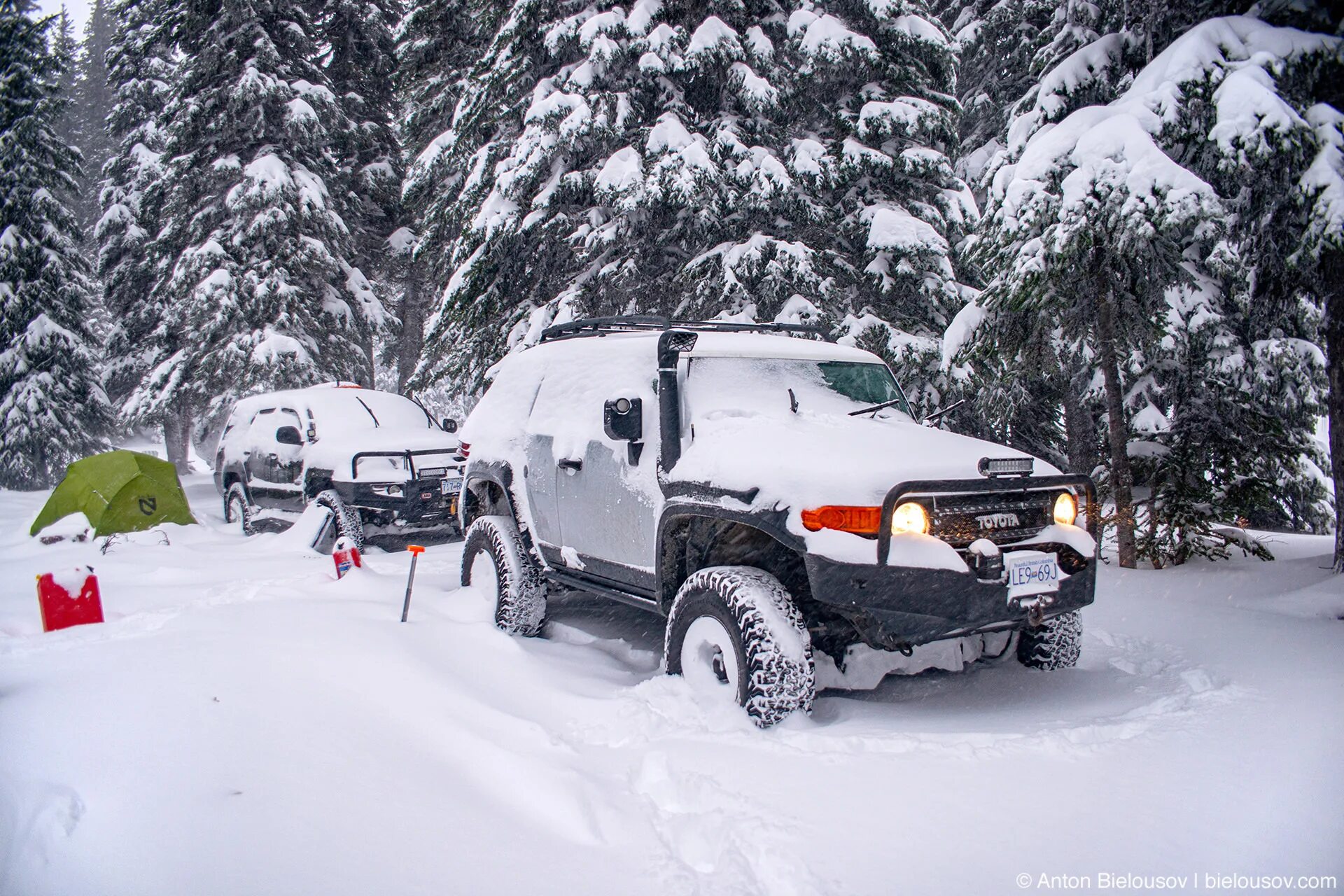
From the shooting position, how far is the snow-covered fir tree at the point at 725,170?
10422 mm

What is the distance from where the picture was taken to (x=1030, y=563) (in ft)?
12.5

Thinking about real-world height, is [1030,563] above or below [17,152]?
below

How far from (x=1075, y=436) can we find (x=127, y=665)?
11.3 metres

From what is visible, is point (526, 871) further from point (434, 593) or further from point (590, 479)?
point (434, 593)

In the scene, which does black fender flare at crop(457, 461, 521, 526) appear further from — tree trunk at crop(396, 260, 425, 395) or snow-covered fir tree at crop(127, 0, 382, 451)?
tree trunk at crop(396, 260, 425, 395)

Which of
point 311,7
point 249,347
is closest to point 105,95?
point 311,7

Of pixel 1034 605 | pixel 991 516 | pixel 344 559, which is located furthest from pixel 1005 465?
pixel 344 559

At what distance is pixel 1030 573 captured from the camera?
3.81 meters

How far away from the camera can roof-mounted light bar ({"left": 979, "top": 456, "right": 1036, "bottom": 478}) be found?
12.5 ft

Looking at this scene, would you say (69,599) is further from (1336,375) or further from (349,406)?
(1336,375)

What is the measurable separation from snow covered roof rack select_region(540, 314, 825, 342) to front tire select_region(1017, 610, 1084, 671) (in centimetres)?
252

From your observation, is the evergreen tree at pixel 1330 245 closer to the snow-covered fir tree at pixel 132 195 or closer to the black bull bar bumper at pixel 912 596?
the black bull bar bumper at pixel 912 596

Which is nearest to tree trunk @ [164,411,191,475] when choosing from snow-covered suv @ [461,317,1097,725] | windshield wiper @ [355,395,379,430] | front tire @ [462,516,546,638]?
windshield wiper @ [355,395,379,430]
